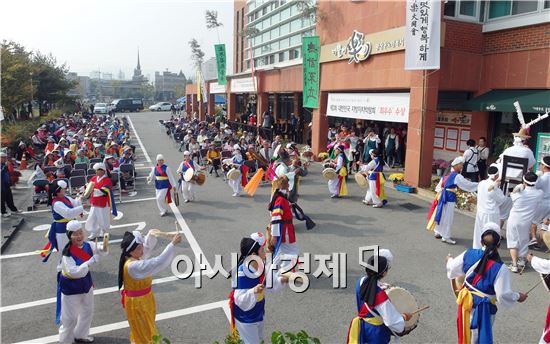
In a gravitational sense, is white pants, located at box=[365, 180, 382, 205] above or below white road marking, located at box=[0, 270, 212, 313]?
above

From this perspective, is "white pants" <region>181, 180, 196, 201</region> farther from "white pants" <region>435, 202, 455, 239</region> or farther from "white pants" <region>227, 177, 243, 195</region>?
"white pants" <region>435, 202, 455, 239</region>

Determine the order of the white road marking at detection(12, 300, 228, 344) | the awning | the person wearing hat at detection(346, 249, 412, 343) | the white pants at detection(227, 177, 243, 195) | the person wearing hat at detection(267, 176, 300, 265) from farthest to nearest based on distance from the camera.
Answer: the white pants at detection(227, 177, 243, 195), the awning, the person wearing hat at detection(267, 176, 300, 265), the white road marking at detection(12, 300, 228, 344), the person wearing hat at detection(346, 249, 412, 343)

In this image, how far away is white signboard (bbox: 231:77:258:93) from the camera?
1074 inches

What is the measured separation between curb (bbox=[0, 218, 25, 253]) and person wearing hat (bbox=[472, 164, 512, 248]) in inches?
396

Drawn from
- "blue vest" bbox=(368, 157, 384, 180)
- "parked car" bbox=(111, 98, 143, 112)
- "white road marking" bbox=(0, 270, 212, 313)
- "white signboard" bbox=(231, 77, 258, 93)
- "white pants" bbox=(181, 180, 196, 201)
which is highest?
"white signboard" bbox=(231, 77, 258, 93)

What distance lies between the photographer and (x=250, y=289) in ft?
14.4

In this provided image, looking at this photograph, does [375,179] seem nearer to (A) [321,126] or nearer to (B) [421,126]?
(B) [421,126]

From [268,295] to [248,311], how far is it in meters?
2.34

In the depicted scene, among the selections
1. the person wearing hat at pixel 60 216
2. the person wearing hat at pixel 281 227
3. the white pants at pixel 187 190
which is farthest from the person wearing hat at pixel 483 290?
the white pants at pixel 187 190

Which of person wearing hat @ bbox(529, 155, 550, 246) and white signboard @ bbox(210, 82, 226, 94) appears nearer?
person wearing hat @ bbox(529, 155, 550, 246)

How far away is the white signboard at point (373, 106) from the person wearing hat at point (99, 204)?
9.45 meters

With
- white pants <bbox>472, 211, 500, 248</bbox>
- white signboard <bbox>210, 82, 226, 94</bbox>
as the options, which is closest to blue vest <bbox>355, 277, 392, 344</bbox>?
white pants <bbox>472, 211, 500, 248</bbox>

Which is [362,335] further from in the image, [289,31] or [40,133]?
[289,31]

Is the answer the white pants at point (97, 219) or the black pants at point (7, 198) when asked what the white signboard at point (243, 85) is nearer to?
the black pants at point (7, 198)
